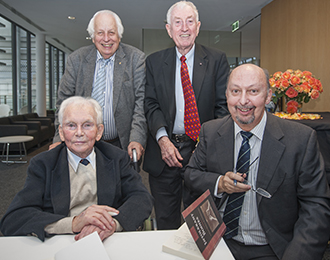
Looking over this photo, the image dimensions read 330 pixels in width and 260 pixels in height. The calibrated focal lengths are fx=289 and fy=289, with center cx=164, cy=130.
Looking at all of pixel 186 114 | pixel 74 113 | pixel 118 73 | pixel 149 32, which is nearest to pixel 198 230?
pixel 74 113

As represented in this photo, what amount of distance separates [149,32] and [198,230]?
9.82 m

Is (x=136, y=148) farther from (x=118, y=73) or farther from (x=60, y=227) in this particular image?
(x=60, y=227)

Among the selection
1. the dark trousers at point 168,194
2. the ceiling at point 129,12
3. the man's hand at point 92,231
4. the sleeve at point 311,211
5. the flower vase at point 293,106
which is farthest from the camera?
the ceiling at point 129,12

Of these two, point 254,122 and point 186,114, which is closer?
point 254,122

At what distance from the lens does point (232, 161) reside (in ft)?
5.19

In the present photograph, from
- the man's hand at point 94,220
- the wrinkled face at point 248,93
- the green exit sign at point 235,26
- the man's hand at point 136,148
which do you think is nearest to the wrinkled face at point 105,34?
the man's hand at point 136,148

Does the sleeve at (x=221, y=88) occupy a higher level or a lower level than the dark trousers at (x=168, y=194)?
higher

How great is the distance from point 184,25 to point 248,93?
3.10ft

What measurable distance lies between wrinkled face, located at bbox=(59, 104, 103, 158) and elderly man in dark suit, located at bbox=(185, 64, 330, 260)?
2.09 feet

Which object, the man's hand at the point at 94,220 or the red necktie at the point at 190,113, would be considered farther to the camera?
the red necktie at the point at 190,113

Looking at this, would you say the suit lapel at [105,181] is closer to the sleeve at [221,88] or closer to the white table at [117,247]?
the white table at [117,247]

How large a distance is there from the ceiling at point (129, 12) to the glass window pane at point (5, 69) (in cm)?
67

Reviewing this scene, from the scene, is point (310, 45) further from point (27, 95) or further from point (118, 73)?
point (27, 95)

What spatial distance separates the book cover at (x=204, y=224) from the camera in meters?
0.97
